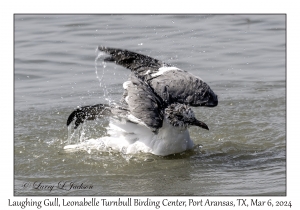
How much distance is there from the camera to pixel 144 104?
7590 millimetres

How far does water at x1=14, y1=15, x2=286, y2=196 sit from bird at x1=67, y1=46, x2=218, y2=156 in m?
0.24

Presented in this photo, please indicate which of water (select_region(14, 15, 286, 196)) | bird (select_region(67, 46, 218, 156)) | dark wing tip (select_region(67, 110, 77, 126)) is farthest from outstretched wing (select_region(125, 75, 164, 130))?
dark wing tip (select_region(67, 110, 77, 126))

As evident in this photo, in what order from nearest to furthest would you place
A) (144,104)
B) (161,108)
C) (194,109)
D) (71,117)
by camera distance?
1. (144,104)
2. (161,108)
3. (71,117)
4. (194,109)

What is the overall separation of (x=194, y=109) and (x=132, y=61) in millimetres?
Result: 2154

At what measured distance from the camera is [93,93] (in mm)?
→ 11422

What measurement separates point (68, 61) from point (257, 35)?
4813mm

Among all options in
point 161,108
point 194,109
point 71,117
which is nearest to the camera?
point 161,108

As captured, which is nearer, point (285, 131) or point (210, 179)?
point (210, 179)

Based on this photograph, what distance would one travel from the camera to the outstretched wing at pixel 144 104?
24.6 ft

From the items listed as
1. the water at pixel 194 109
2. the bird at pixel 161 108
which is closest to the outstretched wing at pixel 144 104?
the bird at pixel 161 108

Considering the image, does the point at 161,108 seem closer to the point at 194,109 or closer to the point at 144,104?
the point at 144,104

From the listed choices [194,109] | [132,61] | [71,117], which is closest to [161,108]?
[132,61]

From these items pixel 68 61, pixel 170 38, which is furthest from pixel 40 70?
pixel 170 38

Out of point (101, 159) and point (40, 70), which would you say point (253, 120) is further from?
point (40, 70)
